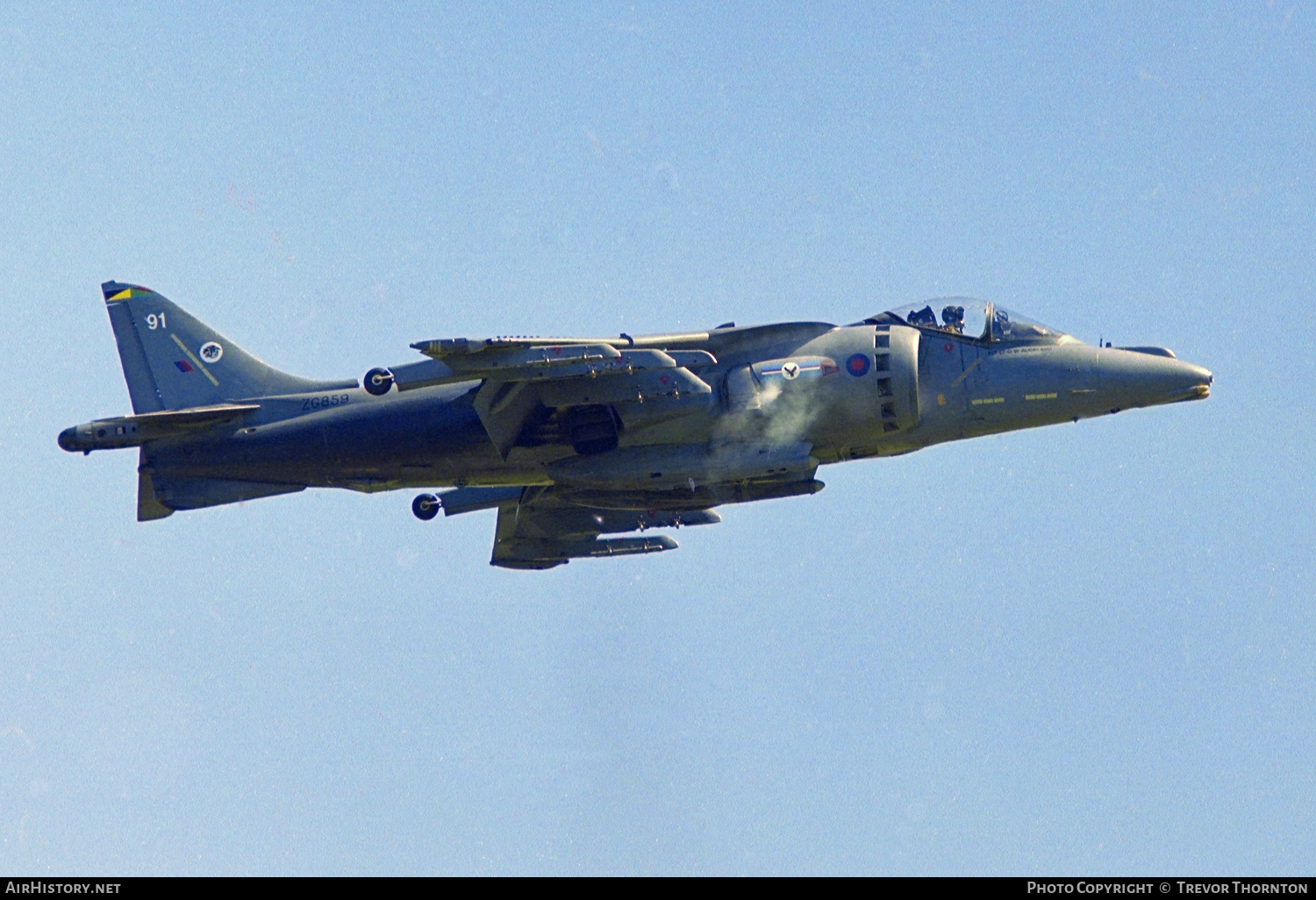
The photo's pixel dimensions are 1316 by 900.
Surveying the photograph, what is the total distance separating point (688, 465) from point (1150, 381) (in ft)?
21.8

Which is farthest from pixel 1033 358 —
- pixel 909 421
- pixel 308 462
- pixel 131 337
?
pixel 131 337

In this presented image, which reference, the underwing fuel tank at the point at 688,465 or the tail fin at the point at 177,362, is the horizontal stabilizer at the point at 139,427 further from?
the underwing fuel tank at the point at 688,465

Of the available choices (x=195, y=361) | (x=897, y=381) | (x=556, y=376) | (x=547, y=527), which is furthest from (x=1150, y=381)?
(x=195, y=361)

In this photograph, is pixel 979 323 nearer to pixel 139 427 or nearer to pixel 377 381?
pixel 377 381

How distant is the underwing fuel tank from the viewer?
21172 mm

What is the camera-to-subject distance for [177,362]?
78.7 feet

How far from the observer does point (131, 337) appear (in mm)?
24344

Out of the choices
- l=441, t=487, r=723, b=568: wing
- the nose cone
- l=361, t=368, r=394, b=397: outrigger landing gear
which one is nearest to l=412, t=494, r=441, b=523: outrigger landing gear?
l=441, t=487, r=723, b=568: wing

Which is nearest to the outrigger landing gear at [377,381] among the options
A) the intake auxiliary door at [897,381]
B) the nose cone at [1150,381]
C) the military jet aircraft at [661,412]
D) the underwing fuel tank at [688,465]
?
the military jet aircraft at [661,412]

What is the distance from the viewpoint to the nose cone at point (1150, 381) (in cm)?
2153

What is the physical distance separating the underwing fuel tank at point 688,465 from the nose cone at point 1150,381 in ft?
14.4

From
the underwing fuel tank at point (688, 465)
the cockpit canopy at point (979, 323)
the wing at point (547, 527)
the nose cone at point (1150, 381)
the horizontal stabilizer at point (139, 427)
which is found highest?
the cockpit canopy at point (979, 323)
